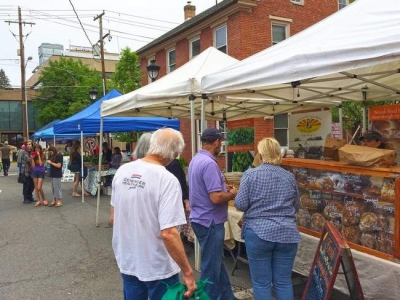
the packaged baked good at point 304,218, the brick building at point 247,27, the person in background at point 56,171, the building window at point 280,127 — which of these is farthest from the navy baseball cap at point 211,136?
the building window at point 280,127

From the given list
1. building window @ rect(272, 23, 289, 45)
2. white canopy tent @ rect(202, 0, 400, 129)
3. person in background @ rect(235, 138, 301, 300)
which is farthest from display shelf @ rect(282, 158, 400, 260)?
building window @ rect(272, 23, 289, 45)

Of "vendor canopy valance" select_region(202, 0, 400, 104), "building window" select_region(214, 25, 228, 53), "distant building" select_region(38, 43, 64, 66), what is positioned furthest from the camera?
"distant building" select_region(38, 43, 64, 66)

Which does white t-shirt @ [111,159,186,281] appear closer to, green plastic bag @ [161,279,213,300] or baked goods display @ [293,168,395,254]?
green plastic bag @ [161,279,213,300]

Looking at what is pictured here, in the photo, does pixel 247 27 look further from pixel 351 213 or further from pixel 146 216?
pixel 146 216

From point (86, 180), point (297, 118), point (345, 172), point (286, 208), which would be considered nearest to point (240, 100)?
point (297, 118)

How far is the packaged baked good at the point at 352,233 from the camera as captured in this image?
3.43 metres

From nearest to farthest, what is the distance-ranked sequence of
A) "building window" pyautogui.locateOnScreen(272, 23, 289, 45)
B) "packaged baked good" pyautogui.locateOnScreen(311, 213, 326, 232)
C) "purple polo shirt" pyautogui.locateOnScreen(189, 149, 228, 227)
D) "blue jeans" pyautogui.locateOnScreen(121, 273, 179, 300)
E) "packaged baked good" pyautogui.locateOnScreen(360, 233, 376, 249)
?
1. "blue jeans" pyautogui.locateOnScreen(121, 273, 179, 300)
2. "packaged baked good" pyautogui.locateOnScreen(360, 233, 376, 249)
3. "purple polo shirt" pyautogui.locateOnScreen(189, 149, 228, 227)
4. "packaged baked good" pyautogui.locateOnScreen(311, 213, 326, 232)
5. "building window" pyautogui.locateOnScreen(272, 23, 289, 45)

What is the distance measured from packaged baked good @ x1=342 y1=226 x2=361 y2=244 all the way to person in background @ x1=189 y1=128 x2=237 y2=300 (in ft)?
3.56

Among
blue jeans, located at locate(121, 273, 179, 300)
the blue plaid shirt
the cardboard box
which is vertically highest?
the cardboard box

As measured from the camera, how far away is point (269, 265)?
3.12m

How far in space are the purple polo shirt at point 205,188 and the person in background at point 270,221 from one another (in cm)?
36

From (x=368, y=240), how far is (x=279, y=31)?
15049 mm

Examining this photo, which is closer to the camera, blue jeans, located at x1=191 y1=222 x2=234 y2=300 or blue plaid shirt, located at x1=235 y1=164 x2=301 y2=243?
blue plaid shirt, located at x1=235 y1=164 x2=301 y2=243

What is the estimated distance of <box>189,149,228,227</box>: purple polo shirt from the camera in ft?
11.2
